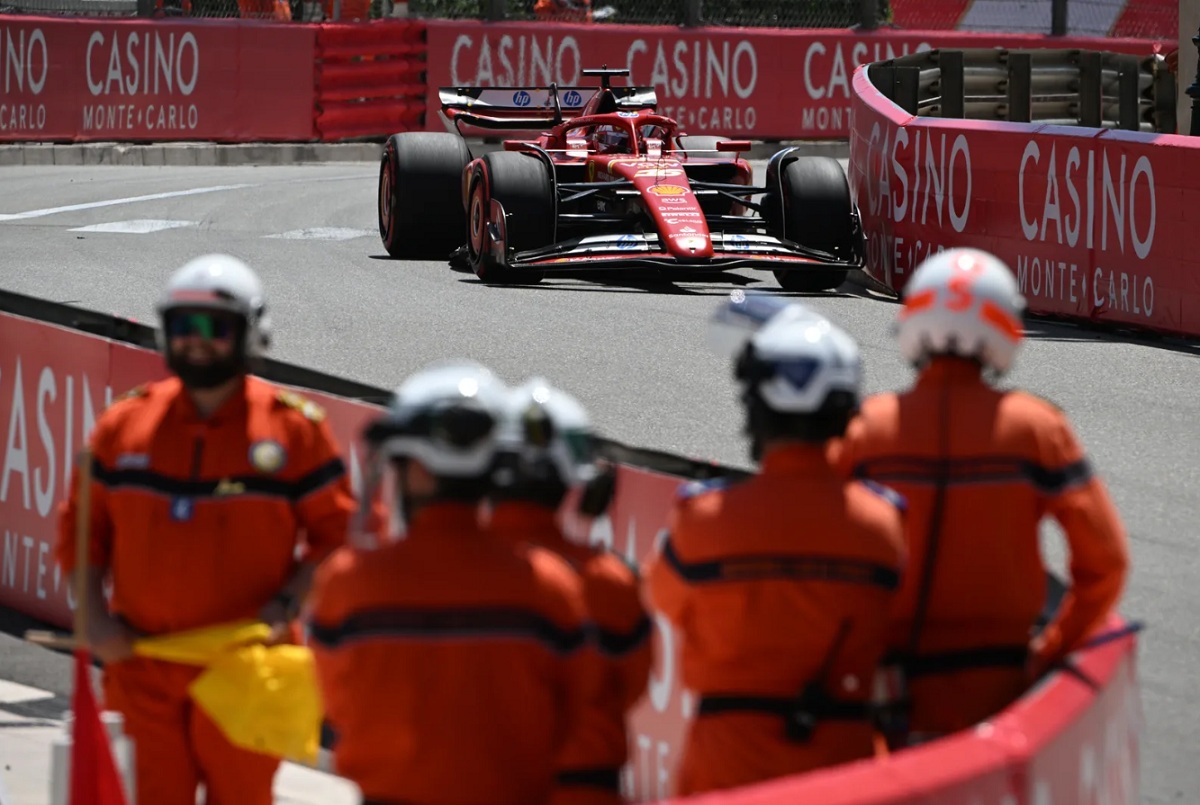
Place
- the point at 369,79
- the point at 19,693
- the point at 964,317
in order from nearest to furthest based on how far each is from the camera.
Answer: the point at 964,317 → the point at 19,693 → the point at 369,79

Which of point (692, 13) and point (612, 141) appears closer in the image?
point (612, 141)

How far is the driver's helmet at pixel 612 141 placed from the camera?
16047mm

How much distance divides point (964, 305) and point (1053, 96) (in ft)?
60.0

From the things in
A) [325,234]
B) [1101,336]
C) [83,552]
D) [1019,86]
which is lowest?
[1101,336]

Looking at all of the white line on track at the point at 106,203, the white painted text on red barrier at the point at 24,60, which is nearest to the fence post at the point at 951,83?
the white line on track at the point at 106,203

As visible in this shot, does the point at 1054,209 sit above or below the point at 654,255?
above

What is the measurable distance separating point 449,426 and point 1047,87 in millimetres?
19416

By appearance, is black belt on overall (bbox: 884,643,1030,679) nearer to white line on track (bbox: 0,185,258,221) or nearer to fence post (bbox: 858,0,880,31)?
white line on track (bbox: 0,185,258,221)

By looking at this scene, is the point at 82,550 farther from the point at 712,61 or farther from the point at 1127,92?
the point at 712,61

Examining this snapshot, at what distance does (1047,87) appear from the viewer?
2197 centimetres

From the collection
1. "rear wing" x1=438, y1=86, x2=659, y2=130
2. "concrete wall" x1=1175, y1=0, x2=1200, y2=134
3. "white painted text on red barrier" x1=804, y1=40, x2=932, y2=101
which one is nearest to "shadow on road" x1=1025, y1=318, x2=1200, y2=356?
"rear wing" x1=438, y1=86, x2=659, y2=130

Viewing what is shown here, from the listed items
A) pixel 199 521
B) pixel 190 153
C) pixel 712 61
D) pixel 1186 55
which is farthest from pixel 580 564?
pixel 712 61

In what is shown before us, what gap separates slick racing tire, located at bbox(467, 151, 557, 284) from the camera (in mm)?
14703

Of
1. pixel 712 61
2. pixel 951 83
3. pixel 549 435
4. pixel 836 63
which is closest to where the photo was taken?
pixel 549 435
